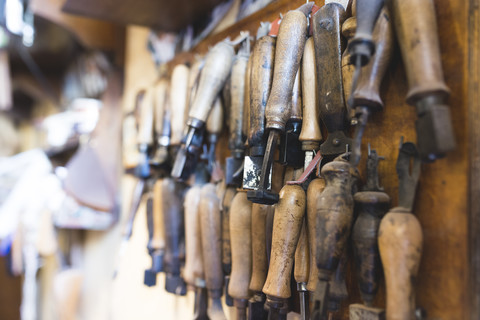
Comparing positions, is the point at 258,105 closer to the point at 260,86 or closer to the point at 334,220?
the point at 260,86

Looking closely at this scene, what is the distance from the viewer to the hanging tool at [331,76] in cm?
49

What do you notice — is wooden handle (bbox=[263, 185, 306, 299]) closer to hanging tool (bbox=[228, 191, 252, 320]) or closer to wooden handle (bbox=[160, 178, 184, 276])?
hanging tool (bbox=[228, 191, 252, 320])

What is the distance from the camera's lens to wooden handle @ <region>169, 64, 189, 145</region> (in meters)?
0.76

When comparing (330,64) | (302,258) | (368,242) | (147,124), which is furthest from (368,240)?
(147,124)

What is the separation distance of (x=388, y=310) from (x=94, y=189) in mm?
982

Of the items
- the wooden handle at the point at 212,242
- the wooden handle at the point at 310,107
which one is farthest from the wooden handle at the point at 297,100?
the wooden handle at the point at 212,242

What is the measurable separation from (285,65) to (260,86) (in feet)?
0.15

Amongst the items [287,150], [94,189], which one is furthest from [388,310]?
[94,189]

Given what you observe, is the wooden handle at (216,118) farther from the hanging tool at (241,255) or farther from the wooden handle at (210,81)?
the hanging tool at (241,255)

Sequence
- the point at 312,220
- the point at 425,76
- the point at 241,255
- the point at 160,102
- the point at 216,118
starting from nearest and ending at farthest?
the point at 425,76
the point at 312,220
the point at 241,255
the point at 216,118
the point at 160,102

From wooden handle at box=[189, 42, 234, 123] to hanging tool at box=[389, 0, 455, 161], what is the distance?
0.30 m

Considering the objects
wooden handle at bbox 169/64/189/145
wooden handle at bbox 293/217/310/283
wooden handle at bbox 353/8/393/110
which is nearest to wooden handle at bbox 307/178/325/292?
wooden handle at bbox 293/217/310/283

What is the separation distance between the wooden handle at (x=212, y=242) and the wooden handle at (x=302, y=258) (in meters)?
0.18

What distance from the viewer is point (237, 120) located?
634mm
